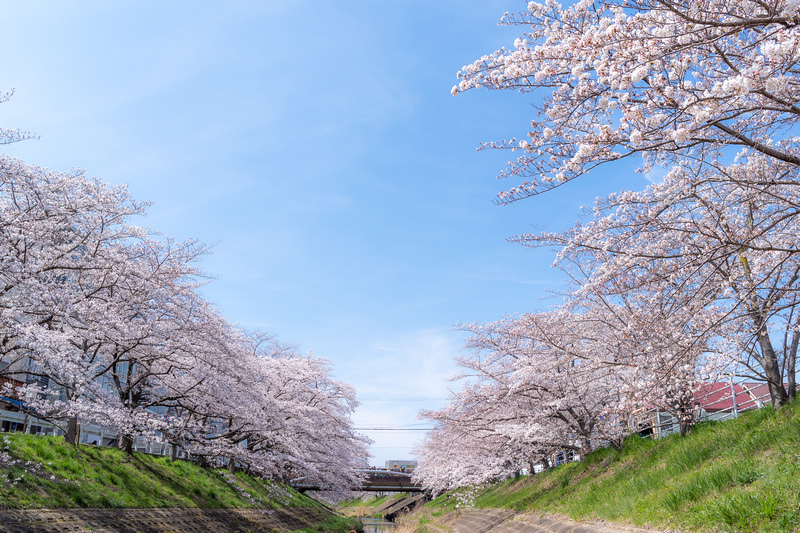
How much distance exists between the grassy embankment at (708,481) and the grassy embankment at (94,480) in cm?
1183

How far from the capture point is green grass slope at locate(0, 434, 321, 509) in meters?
11.1

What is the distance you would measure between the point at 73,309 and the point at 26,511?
427 cm

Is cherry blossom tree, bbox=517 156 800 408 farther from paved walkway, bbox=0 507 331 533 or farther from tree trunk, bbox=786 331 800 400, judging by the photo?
paved walkway, bbox=0 507 331 533

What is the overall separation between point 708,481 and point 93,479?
48.6ft

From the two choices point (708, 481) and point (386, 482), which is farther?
point (386, 482)

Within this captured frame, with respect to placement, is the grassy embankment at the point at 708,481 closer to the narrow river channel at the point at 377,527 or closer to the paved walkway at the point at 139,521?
the paved walkway at the point at 139,521

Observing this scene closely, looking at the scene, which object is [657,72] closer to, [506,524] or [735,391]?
[735,391]

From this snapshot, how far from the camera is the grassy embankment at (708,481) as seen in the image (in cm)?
658

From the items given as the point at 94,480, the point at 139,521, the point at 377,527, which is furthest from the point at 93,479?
the point at 377,527

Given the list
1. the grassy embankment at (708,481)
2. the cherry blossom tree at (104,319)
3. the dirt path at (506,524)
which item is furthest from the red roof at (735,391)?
the cherry blossom tree at (104,319)

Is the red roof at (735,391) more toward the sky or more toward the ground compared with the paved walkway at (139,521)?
more toward the sky

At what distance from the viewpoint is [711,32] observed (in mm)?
5617

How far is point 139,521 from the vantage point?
13438 mm

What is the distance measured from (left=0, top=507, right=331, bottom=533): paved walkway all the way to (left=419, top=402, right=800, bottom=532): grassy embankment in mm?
11393
